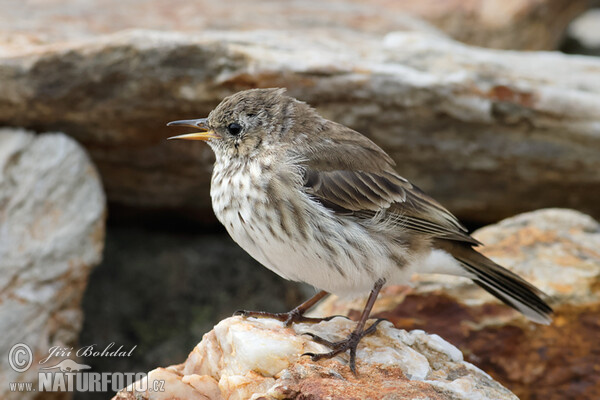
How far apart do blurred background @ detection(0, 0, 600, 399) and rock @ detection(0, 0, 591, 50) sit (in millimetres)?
44

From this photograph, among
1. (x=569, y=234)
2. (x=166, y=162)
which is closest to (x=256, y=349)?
(x=569, y=234)

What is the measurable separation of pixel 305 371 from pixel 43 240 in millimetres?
2779

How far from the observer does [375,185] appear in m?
3.87

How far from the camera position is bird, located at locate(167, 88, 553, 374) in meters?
3.53

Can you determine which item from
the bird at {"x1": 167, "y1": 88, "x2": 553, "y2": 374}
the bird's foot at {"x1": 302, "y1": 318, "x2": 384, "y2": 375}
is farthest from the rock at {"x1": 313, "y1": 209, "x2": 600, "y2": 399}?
the bird's foot at {"x1": 302, "y1": 318, "x2": 384, "y2": 375}

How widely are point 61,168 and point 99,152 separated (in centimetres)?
50

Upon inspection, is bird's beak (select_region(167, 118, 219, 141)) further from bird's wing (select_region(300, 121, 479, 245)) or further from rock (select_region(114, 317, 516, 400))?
rock (select_region(114, 317, 516, 400))

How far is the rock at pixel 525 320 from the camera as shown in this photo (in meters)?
4.22

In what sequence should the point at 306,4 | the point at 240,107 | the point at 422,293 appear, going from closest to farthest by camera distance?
1. the point at 240,107
2. the point at 422,293
3. the point at 306,4

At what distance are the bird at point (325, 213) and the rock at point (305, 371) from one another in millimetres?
143

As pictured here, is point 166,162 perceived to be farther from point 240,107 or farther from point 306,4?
point 306,4

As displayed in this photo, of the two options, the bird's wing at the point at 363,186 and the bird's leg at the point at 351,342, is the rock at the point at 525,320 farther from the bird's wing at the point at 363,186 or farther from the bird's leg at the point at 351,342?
the bird's leg at the point at 351,342

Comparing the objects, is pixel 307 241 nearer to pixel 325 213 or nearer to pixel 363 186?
pixel 325 213

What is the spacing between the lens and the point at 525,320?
435cm
